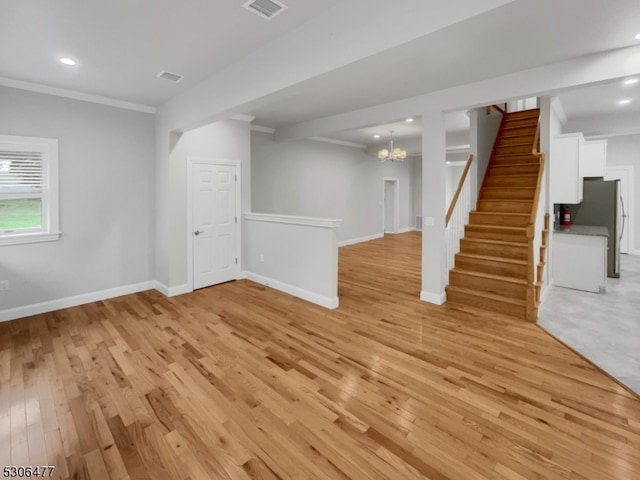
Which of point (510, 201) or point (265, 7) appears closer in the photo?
point (265, 7)

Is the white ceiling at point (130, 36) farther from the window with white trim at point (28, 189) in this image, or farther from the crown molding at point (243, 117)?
the crown molding at point (243, 117)

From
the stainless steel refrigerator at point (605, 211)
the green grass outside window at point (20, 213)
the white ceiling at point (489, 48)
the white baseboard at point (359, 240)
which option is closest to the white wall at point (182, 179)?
the green grass outside window at point (20, 213)

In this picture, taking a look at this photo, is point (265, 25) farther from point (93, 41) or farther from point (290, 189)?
point (290, 189)

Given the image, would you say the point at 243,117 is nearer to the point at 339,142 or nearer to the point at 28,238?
the point at 28,238

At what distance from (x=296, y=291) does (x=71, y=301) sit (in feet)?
9.90

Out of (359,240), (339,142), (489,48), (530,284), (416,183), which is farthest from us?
(416,183)

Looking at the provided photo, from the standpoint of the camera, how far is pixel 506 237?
4.70 meters

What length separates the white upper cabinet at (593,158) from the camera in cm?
534

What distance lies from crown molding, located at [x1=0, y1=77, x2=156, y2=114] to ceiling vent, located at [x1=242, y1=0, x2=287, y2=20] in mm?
3159

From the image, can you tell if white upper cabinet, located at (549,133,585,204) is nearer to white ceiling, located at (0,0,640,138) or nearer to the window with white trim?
white ceiling, located at (0,0,640,138)

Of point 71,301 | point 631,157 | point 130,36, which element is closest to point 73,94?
point 130,36

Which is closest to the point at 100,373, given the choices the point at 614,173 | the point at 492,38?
the point at 492,38

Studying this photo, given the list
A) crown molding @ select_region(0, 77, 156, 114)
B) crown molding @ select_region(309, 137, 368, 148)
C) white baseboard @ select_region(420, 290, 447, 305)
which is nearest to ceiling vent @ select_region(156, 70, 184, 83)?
crown molding @ select_region(0, 77, 156, 114)

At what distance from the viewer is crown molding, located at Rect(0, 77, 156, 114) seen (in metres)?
3.77
